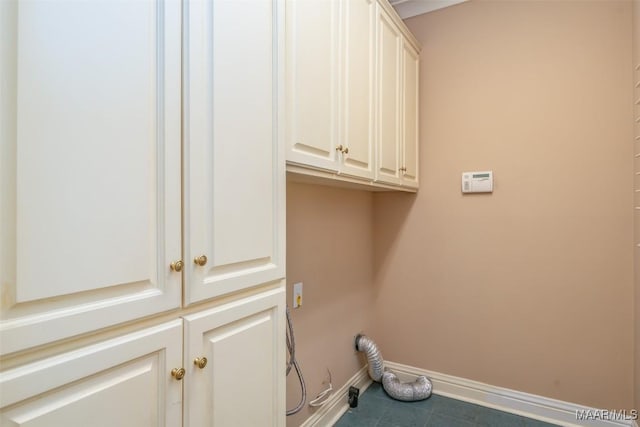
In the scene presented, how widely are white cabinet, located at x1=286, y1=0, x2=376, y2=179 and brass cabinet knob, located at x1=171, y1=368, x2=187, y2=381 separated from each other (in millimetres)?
707

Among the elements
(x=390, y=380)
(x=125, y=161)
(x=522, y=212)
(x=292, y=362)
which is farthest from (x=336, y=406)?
(x=125, y=161)

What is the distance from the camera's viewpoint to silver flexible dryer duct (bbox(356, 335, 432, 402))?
7.20 ft

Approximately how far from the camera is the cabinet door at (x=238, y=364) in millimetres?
818

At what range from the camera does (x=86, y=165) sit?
1.99 ft

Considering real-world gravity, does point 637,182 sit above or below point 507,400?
above

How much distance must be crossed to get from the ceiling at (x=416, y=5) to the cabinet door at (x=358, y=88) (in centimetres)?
84

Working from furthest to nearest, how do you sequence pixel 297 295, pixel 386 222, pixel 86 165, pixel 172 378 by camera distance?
pixel 386 222
pixel 297 295
pixel 172 378
pixel 86 165

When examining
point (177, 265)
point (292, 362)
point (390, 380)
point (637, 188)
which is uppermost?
point (637, 188)

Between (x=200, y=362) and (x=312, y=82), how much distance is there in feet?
3.31

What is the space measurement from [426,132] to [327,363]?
64.7 inches

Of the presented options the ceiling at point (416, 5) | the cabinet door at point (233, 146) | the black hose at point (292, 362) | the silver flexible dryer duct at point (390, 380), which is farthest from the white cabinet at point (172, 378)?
the ceiling at point (416, 5)

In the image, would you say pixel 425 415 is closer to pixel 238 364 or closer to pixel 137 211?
pixel 238 364

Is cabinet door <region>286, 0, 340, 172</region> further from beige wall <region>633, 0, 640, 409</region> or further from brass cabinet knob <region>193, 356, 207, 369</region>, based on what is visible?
beige wall <region>633, 0, 640, 409</region>

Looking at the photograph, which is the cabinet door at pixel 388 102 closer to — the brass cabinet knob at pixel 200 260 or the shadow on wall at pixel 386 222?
the shadow on wall at pixel 386 222
